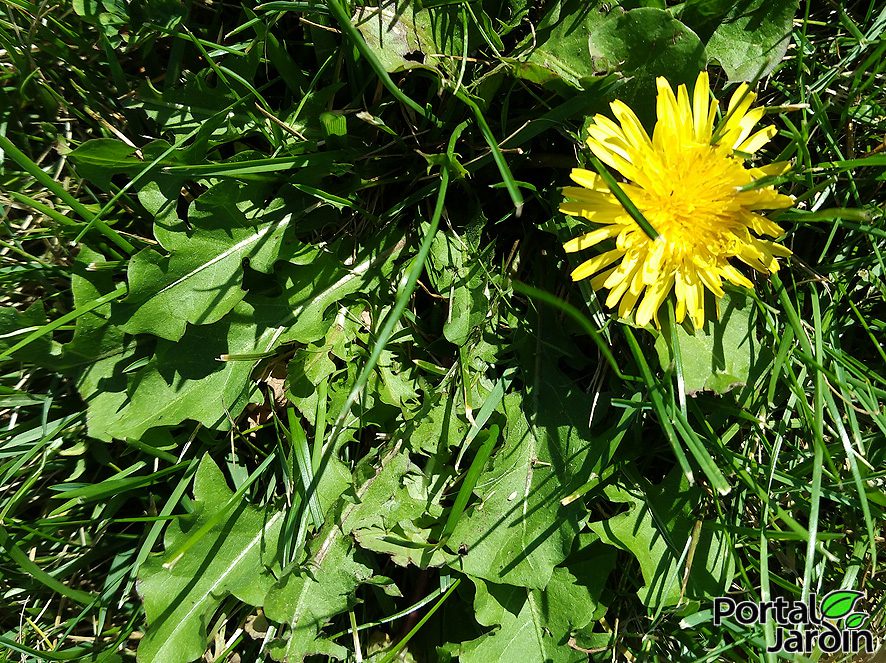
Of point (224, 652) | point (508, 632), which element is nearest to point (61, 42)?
point (224, 652)

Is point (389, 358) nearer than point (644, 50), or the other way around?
point (644, 50)

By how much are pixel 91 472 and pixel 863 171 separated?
8.92ft

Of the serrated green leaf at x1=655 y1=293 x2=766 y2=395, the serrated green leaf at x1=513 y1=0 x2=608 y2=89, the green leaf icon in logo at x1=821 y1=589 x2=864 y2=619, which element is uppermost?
the serrated green leaf at x1=513 y1=0 x2=608 y2=89

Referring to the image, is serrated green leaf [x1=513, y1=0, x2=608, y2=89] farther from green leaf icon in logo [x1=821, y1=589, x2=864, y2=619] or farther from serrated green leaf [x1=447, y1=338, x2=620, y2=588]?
green leaf icon in logo [x1=821, y1=589, x2=864, y2=619]

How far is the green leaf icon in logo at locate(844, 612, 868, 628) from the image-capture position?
2008mm

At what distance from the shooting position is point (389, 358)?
78.4 inches

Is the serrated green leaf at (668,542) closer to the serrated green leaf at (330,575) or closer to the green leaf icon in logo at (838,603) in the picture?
the green leaf icon in logo at (838,603)

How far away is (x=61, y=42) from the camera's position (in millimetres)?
1902

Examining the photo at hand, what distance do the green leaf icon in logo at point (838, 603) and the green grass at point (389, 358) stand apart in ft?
0.24

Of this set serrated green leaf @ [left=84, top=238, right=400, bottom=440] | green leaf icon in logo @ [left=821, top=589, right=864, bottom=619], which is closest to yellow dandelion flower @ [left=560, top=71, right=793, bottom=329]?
serrated green leaf @ [left=84, top=238, right=400, bottom=440]

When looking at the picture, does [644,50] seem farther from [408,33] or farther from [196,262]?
[196,262]

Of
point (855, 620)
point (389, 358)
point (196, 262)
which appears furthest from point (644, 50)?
point (855, 620)

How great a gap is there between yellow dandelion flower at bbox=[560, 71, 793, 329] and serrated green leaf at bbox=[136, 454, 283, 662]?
48.8 inches

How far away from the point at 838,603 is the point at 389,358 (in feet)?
5.24
